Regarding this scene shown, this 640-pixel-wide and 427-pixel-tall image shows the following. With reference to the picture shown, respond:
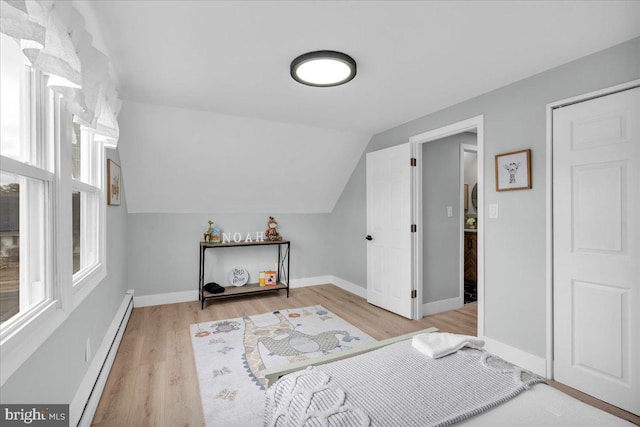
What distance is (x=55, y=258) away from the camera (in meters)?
1.45

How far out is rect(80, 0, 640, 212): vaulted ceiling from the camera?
1632 mm

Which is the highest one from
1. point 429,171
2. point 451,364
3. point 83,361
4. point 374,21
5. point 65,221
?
point 374,21

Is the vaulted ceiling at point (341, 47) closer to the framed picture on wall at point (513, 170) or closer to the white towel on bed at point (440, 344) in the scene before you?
the framed picture on wall at point (513, 170)

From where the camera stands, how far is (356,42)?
6.37 feet

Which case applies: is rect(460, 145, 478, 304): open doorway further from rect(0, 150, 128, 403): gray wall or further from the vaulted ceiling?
rect(0, 150, 128, 403): gray wall

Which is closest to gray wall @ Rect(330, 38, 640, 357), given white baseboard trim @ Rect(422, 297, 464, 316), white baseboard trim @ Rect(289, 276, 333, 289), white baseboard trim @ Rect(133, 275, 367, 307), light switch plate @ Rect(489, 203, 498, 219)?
light switch plate @ Rect(489, 203, 498, 219)

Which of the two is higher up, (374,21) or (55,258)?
(374,21)

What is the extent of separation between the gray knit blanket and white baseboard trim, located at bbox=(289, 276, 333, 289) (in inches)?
137

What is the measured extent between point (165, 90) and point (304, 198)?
8.27ft

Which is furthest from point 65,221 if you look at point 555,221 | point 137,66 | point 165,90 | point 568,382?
point 568,382

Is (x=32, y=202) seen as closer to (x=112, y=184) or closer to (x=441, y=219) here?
(x=112, y=184)

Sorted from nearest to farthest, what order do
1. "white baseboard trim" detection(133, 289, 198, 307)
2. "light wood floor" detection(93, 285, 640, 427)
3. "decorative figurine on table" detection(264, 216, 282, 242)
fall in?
"light wood floor" detection(93, 285, 640, 427) → "white baseboard trim" detection(133, 289, 198, 307) → "decorative figurine on table" detection(264, 216, 282, 242)

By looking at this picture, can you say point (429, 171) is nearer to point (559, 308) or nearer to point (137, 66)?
point (559, 308)

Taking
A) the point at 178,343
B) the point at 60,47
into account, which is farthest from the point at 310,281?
the point at 60,47
